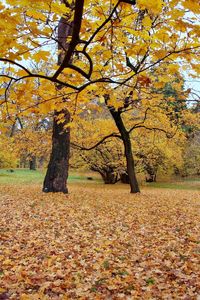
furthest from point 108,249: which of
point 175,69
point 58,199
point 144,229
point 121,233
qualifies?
point 58,199

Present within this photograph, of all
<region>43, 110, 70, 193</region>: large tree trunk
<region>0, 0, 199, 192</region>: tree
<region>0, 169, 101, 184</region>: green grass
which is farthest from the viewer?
<region>0, 169, 101, 184</region>: green grass

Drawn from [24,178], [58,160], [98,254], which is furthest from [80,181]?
[98,254]

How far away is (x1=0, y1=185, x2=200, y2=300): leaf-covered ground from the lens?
439cm

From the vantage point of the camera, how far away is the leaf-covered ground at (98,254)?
439 centimetres

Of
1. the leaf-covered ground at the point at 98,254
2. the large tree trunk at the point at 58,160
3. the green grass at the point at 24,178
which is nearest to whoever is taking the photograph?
the leaf-covered ground at the point at 98,254

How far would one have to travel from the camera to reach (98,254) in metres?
5.73

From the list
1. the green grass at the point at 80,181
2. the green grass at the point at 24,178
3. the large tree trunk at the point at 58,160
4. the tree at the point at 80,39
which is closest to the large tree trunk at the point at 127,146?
the large tree trunk at the point at 58,160

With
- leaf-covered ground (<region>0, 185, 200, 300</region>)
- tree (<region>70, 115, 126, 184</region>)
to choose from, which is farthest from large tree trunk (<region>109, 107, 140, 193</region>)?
tree (<region>70, 115, 126, 184</region>)

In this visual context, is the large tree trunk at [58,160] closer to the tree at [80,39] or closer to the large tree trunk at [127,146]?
the large tree trunk at [127,146]

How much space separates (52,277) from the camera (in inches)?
188

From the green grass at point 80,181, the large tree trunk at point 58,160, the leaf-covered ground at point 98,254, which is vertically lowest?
the leaf-covered ground at point 98,254

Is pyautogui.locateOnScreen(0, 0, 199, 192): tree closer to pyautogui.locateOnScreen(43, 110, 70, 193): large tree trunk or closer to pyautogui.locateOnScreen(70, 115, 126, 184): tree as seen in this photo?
pyautogui.locateOnScreen(43, 110, 70, 193): large tree trunk

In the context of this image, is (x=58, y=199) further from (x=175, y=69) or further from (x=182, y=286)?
(x=175, y=69)

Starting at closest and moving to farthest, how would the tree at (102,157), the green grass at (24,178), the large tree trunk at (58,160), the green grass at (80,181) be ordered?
1. the large tree trunk at (58,160)
2. the tree at (102,157)
3. the green grass at (24,178)
4. the green grass at (80,181)
